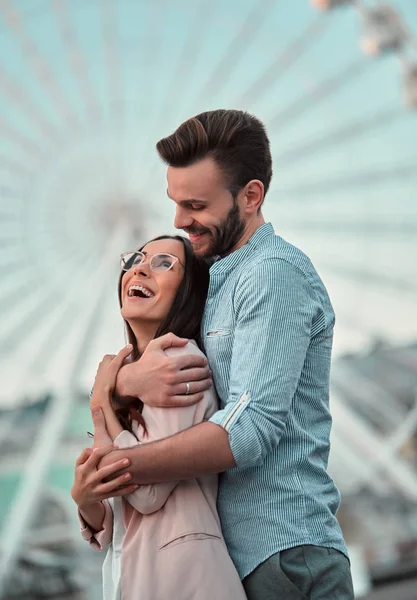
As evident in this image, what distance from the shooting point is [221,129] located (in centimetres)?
174

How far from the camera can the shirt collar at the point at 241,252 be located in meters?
1.80

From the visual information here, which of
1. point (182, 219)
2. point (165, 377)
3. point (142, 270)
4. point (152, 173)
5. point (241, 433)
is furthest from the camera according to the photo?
point (152, 173)

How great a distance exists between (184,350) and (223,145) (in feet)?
1.32

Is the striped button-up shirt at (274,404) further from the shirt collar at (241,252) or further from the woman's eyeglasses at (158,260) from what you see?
the woman's eyeglasses at (158,260)

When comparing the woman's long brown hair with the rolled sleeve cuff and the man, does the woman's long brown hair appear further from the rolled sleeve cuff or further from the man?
the rolled sleeve cuff

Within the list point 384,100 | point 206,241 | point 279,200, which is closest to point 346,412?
point 279,200

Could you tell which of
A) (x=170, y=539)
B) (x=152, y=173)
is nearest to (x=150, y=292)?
(x=170, y=539)

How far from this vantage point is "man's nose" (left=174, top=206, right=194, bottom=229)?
176 centimetres

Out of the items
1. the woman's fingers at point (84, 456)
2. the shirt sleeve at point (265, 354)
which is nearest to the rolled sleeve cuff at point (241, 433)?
the shirt sleeve at point (265, 354)

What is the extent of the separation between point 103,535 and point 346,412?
35.2ft

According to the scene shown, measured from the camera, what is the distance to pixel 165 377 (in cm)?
165

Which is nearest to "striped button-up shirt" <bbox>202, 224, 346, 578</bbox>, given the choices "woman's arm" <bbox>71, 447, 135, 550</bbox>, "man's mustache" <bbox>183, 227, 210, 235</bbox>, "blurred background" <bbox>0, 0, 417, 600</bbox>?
"man's mustache" <bbox>183, 227, 210, 235</bbox>

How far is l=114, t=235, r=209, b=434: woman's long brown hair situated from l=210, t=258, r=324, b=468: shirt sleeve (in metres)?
0.17

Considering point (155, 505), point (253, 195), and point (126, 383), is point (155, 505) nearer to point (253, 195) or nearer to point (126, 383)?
point (126, 383)
